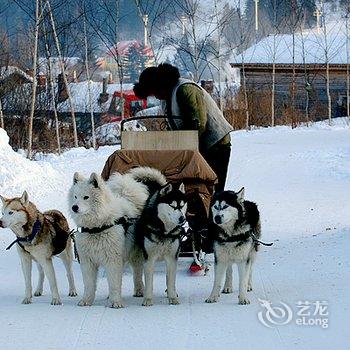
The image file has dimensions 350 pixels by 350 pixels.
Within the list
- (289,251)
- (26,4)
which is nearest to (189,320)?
(289,251)

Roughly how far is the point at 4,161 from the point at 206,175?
6.60 metres

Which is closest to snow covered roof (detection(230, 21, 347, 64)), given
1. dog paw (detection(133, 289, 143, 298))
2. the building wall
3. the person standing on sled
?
the building wall

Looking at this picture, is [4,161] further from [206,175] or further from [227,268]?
[227,268]

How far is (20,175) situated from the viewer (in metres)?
12.8

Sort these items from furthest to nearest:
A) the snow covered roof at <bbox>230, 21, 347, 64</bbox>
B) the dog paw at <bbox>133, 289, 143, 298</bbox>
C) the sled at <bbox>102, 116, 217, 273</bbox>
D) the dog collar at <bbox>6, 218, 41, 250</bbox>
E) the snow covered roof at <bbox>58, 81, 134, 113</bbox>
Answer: the snow covered roof at <bbox>230, 21, 347, 64</bbox>, the snow covered roof at <bbox>58, 81, 134, 113</bbox>, the sled at <bbox>102, 116, 217, 273</bbox>, the dog paw at <bbox>133, 289, 143, 298</bbox>, the dog collar at <bbox>6, 218, 41, 250</bbox>

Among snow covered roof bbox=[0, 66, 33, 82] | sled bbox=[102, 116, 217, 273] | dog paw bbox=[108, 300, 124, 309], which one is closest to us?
dog paw bbox=[108, 300, 124, 309]

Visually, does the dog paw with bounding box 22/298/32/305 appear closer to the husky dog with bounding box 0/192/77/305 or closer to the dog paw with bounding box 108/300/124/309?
the husky dog with bounding box 0/192/77/305

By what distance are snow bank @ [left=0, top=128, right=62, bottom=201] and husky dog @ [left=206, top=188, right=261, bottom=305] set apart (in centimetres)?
665

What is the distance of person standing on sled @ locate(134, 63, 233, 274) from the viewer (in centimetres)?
726

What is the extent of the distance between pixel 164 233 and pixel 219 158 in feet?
6.76

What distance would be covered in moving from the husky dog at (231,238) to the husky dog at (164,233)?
0.25 m

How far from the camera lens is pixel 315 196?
1248cm

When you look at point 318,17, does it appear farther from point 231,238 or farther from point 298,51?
point 231,238

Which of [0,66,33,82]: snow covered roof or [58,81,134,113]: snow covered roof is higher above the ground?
[0,66,33,82]: snow covered roof
